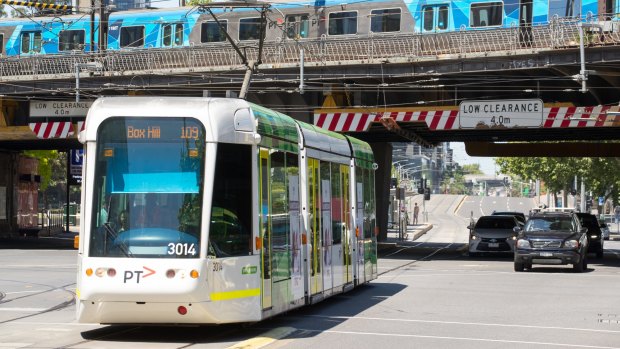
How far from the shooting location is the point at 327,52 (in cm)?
3494

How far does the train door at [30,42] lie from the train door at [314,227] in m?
28.8

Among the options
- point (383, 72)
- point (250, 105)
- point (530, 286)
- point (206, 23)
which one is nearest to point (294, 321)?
point (250, 105)

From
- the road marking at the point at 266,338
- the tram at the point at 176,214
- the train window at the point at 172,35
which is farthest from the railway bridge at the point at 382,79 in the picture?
the tram at the point at 176,214

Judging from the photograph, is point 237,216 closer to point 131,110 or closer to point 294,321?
point 131,110

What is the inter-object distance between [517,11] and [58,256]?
54.0 ft

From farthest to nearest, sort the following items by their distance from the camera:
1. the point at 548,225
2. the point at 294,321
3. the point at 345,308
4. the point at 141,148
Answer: the point at 548,225
the point at 345,308
the point at 294,321
the point at 141,148

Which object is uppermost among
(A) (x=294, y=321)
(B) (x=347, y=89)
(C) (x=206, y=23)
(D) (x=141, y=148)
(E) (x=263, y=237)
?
(C) (x=206, y=23)

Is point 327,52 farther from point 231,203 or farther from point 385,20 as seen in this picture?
point 231,203

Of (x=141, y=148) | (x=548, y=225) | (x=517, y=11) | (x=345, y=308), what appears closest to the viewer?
(x=141, y=148)

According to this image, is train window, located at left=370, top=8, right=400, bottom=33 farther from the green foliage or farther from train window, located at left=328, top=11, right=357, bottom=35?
the green foliage

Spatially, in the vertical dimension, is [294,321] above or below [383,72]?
below

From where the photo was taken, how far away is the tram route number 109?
1319cm

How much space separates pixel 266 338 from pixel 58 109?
2761 cm

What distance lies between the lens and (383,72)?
113 feet
